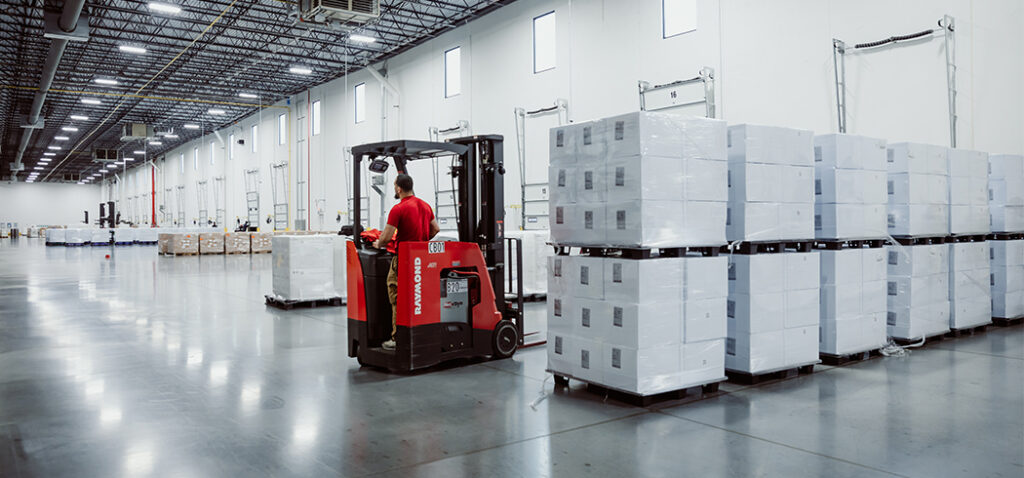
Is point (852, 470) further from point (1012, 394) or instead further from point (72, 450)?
point (72, 450)

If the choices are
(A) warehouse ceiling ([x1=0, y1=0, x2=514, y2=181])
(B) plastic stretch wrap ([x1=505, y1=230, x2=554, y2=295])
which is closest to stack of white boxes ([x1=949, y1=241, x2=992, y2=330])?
(B) plastic stretch wrap ([x1=505, y1=230, x2=554, y2=295])

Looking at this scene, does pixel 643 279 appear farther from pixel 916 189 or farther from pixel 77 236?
pixel 77 236

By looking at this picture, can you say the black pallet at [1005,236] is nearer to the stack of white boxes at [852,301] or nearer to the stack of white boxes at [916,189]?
the stack of white boxes at [916,189]

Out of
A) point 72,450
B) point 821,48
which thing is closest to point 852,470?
point 72,450

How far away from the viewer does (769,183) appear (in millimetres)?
5012

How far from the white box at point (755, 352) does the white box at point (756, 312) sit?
5 cm

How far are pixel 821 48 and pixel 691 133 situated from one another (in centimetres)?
629

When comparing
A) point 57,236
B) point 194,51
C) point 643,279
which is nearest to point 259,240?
point 194,51

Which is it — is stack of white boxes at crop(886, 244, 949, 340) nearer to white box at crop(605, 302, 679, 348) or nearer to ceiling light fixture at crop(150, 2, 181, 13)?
white box at crop(605, 302, 679, 348)

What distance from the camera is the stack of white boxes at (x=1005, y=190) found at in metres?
7.49

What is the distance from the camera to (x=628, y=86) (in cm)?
1229

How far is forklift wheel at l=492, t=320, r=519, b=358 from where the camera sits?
228 inches

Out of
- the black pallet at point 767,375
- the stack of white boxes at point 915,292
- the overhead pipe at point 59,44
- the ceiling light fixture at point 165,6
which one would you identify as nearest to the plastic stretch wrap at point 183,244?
the overhead pipe at point 59,44

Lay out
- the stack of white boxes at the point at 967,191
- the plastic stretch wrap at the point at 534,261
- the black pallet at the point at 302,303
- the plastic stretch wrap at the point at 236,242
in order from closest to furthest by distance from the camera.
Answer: the stack of white boxes at the point at 967,191 < the black pallet at the point at 302,303 < the plastic stretch wrap at the point at 534,261 < the plastic stretch wrap at the point at 236,242
